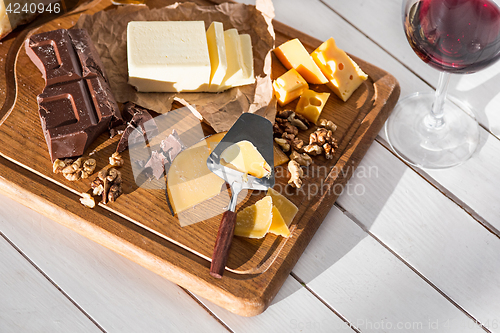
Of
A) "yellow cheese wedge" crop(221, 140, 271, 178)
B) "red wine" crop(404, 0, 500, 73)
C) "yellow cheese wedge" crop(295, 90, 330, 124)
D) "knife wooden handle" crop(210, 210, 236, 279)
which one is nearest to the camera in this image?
"red wine" crop(404, 0, 500, 73)

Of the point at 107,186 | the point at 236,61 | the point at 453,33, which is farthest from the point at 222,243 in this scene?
the point at 453,33

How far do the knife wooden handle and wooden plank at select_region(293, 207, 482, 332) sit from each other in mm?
226

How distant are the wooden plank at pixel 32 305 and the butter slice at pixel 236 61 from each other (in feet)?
2.52

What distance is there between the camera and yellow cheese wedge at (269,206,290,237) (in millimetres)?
1114

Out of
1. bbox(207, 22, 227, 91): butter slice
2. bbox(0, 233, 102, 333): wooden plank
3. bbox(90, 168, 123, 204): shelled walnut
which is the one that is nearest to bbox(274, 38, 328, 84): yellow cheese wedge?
bbox(207, 22, 227, 91): butter slice

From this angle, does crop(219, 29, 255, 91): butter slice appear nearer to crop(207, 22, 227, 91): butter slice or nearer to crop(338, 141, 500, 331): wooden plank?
crop(207, 22, 227, 91): butter slice

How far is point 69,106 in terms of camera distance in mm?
1161

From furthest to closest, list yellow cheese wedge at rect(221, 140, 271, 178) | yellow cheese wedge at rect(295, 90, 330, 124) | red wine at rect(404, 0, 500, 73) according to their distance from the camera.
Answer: yellow cheese wedge at rect(295, 90, 330, 124) < yellow cheese wedge at rect(221, 140, 271, 178) < red wine at rect(404, 0, 500, 73)

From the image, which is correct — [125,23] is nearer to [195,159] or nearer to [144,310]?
[195,159]

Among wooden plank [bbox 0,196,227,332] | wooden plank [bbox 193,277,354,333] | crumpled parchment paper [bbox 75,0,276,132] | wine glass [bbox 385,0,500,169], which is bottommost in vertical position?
wooden plank [bbox 0,196,227,332]

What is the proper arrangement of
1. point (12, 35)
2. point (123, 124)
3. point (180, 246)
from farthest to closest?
point (12, 35), point (123, 124), point (180, 246)

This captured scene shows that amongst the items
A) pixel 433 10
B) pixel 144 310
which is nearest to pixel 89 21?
pixel 144 310

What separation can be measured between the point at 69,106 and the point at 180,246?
50 centimetres

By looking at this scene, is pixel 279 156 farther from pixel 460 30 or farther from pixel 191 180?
pixel 460 30
